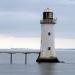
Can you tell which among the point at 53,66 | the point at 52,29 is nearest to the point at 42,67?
the point at 53,66

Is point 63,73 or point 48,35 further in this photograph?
point 48,35

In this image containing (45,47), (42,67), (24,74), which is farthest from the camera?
(45,47)

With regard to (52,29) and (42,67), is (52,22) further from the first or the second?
(42,67)

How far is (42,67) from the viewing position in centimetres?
7281

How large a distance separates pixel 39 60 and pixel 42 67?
612cm

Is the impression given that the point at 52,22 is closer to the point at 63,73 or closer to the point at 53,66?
the point at 53,66

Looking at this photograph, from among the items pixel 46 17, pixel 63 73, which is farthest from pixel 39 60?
pixel 63 73

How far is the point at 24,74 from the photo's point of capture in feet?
200

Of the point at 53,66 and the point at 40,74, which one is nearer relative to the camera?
the point at 40,74

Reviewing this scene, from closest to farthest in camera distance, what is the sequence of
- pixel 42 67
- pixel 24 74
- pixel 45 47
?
pixel 24 74 < pixel 42 67 < pixel 45 47

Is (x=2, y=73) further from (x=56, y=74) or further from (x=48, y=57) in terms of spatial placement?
(x=48, y=57)

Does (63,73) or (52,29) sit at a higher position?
(52,29)

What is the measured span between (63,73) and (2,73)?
7.67 m

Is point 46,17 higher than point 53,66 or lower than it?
higher
